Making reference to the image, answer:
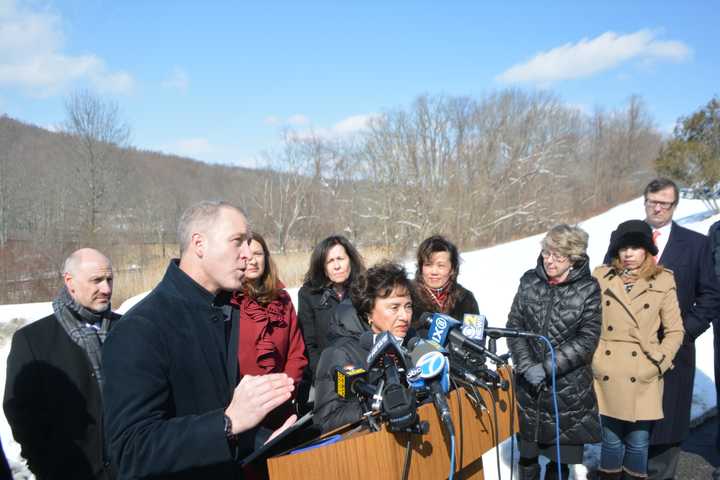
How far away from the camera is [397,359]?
180 cm

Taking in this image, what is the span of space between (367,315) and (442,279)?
46.7 inches

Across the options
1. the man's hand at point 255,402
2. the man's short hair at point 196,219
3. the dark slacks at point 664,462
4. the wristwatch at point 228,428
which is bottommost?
the dark slacks at point 664,462

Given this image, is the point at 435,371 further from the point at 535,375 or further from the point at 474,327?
the point at 535,375

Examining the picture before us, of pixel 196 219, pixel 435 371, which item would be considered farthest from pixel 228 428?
pixel 196 219

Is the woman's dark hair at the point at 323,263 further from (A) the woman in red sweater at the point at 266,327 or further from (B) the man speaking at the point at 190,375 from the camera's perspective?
(B) the man speaking at the point at 190,375

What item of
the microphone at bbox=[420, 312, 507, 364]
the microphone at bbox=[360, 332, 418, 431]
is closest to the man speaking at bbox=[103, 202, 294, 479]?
the microphone at bbox=[360, 332, 418, 431]

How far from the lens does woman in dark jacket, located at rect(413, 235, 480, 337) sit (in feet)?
12.4

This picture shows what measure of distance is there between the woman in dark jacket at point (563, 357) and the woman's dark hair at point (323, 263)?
1.47 m

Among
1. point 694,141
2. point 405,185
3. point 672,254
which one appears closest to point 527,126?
point 405,185

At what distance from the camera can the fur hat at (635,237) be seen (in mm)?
3680

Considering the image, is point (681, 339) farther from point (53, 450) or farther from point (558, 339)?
point (53, 450)

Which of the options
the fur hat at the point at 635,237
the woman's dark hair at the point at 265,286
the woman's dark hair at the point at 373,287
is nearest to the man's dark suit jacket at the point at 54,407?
the woman's dark hair at the point at 265,286

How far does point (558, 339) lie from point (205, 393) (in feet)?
8.51

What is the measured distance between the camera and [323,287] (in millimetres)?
4398
